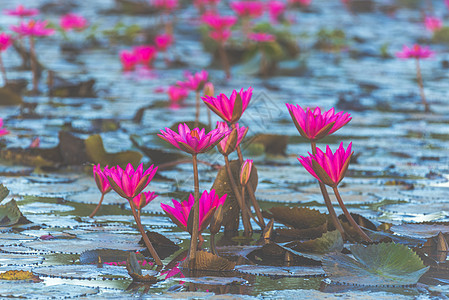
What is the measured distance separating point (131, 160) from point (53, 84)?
2272 millimetres

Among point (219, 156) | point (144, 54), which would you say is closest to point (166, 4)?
point (144, 54)

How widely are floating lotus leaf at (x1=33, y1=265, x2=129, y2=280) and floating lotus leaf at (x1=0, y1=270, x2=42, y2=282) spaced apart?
0.11 ft

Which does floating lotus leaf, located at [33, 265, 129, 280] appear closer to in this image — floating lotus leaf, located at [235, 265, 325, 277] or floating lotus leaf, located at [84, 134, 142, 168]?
floating lotus leaf, located at [235, 265, 325, 277]

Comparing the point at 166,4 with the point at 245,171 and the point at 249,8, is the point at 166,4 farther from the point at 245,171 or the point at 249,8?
the point at 245,171

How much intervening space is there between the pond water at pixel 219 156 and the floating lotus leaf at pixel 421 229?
0.05 feet

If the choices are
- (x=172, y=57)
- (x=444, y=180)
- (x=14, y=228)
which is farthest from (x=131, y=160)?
(x=172, y=57)

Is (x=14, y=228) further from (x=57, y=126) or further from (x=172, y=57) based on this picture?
(x=172, y=57)

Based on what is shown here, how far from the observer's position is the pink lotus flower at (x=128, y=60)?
19.1 ft

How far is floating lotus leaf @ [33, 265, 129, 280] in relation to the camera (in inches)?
66.6

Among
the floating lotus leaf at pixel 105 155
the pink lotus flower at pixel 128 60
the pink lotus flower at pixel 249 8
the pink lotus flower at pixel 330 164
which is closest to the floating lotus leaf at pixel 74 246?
the pink lotus flower at pixel 330 164

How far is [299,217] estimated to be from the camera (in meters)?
2.06

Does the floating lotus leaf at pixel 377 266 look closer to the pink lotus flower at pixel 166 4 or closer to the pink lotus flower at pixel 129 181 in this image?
the pink lotus flower at pixel 129 181

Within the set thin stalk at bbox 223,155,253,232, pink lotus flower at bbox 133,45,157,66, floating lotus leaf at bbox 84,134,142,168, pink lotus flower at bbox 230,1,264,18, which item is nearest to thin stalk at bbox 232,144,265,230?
thin stalk at bbox 223,155,253,232

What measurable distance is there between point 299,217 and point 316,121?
0.37 m
